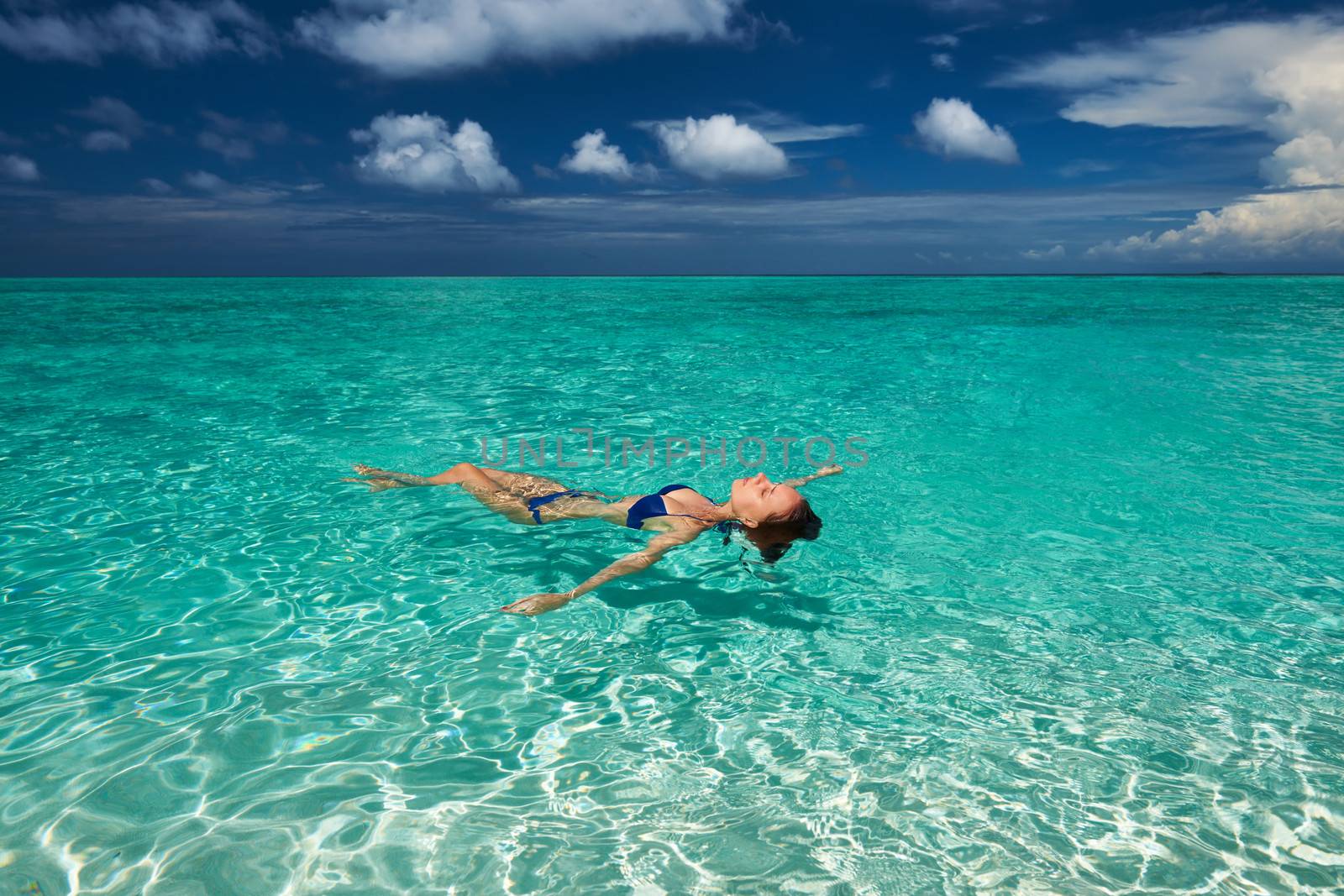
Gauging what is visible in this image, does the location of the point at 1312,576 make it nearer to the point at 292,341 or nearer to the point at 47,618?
the point at 47,618

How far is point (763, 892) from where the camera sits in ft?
9.20

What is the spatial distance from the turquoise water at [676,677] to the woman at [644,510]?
0.23 metres

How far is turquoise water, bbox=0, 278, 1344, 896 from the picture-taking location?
117 inches

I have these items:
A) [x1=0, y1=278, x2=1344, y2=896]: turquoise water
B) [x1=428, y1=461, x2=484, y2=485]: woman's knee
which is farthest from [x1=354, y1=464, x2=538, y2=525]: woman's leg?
[x1=0, y1=278, x2=1344, y2=896]: turquoise water

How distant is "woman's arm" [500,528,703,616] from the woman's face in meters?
0.38

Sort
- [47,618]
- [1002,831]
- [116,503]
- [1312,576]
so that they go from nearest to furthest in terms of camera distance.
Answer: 1. [1002,831]
2. [47,618]
3. [1312,576]
4. [116,503]

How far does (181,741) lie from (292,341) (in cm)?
2225

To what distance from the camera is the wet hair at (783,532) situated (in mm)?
5234

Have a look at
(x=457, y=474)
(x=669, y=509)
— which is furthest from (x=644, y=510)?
(x=457, y=474)

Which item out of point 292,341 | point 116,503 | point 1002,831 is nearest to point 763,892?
point 1002,831

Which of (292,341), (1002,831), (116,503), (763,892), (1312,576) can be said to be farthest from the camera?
(292,341)

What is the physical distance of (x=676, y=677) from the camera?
416cm

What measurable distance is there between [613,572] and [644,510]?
117 cm

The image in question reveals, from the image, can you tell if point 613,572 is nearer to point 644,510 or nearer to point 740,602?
point 740,602
